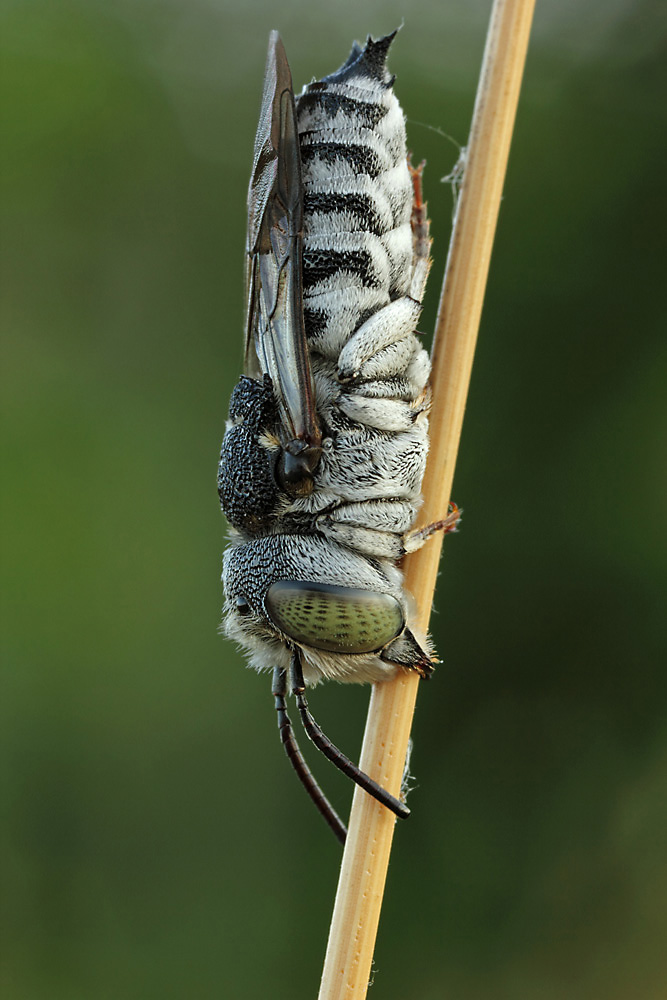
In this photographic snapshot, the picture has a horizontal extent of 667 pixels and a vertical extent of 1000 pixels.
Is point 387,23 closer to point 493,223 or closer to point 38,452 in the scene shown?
point 38,452

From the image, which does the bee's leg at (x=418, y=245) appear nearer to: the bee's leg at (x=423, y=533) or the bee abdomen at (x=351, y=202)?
the bee abdomen at (x=351, y=202)

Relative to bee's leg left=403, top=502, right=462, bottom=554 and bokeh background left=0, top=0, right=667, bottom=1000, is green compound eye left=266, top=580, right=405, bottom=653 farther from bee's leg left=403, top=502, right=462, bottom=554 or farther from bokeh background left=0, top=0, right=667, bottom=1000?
bokeh background left=0, top=0, right=667, bottom=1000

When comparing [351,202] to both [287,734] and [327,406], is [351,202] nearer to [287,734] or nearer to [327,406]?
[327,406]

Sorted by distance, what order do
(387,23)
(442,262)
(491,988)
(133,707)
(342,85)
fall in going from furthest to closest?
1. (387,23)
2. (133,707)
3. (442,262)
4. (491,988)
5. (342,85)

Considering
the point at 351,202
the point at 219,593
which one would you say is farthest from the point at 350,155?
the point at 219,593

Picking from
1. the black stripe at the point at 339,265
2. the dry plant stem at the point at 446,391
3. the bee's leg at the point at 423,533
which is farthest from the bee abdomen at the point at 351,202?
the bee's leg at the point at 423,533

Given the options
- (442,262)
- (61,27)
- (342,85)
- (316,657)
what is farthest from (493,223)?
(61,27)
